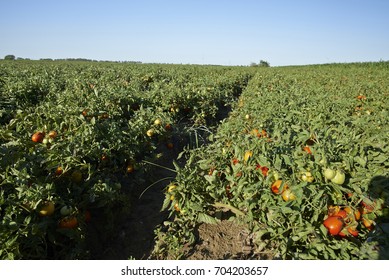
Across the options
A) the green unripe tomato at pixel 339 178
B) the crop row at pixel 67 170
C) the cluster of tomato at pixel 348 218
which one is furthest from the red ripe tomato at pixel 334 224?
the crop row at pixel 67 170

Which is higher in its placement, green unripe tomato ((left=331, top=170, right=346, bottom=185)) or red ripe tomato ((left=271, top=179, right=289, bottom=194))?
green unripe tomato ((left=331, top=170, right=346, bottom=185))

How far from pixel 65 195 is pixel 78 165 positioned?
30cm

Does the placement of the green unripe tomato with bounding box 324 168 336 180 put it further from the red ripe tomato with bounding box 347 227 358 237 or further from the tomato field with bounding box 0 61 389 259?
the red ripe tomato with bounding box 347 227 358 237

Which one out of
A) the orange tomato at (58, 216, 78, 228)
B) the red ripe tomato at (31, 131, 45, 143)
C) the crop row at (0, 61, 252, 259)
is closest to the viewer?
the crop row at (0, 61, 252, 259)

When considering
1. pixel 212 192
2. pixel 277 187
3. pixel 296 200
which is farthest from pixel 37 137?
pixel 296 200

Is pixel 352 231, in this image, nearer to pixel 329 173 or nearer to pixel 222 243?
pixel 329 173

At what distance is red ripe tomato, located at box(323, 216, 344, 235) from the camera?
1755 millimetres

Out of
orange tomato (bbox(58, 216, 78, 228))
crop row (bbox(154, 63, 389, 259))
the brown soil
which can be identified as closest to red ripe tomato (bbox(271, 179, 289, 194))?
crop row (bbox(154, 63, 389, 259))

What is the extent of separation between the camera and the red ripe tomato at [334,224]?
1755 mm

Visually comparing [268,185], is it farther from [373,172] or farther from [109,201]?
[109,201]

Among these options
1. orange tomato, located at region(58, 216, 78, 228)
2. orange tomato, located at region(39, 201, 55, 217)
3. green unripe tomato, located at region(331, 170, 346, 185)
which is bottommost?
orange tomato, located at region(58, 216, 78, 228)
